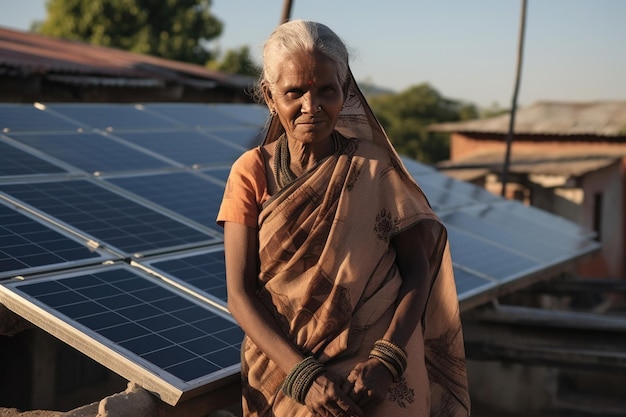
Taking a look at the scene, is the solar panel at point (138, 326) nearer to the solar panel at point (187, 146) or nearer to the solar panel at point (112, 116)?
the solar panel at point (187, 146)

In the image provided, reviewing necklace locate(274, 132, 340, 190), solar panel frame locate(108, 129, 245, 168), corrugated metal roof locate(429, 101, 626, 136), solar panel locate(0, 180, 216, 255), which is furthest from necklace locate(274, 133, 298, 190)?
corrugated metal roof locate(429, 101, 626, 136)

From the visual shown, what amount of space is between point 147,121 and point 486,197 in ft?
13.6

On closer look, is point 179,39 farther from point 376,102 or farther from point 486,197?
point 486,197

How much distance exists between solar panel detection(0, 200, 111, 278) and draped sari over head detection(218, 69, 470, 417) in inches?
57.5

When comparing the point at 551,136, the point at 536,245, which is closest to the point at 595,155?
the point at 551,136

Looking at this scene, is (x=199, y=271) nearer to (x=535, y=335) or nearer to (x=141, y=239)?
(x=141, y=239)

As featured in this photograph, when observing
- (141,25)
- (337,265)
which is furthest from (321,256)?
(141,25)

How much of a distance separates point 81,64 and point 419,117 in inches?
1154

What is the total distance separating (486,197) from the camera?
31.0 feet

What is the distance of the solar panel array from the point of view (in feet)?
11.1

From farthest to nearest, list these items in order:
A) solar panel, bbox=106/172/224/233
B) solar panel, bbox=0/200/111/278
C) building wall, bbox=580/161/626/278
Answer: building wall, bbox=580/161/626/278, solar panel, bbox=106/172/224/233, solar panel, bbox=0/200/111/278

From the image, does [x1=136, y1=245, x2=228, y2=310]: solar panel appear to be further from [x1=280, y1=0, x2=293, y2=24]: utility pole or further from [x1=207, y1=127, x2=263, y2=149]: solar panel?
[x1=280, y1=0, x2=293, y2=24]: utility pole

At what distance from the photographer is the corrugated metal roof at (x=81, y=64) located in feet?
34.1

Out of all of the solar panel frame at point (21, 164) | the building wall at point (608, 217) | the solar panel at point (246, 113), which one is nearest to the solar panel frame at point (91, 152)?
the solar panel frame at point (21, 164)
